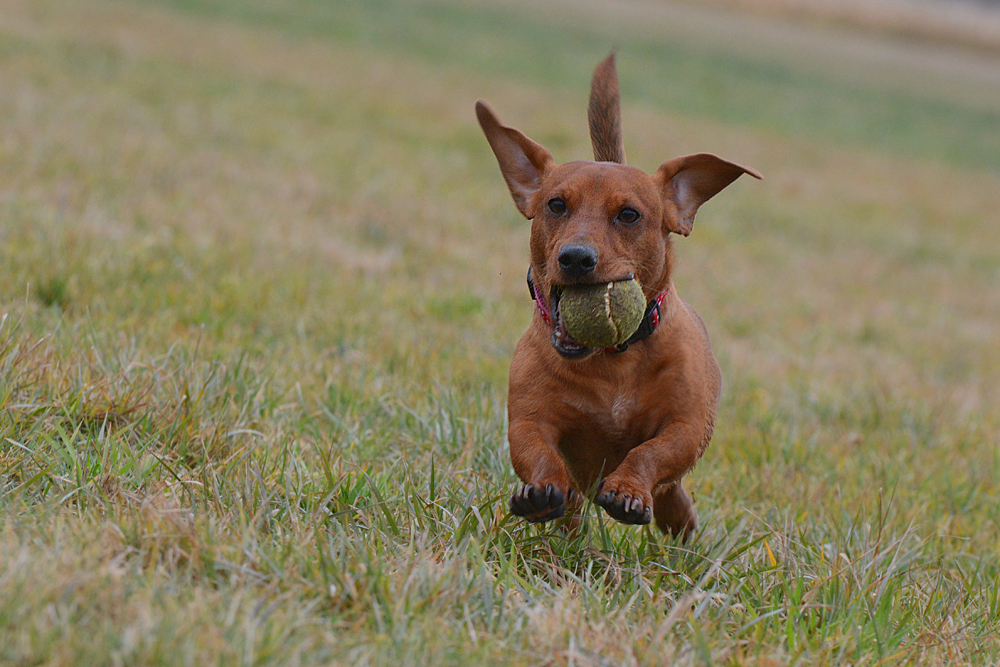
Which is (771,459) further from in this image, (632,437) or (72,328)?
(72,328)

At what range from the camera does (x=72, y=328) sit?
12.1 feet

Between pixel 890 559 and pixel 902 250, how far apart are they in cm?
783

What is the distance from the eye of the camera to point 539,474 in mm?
2521

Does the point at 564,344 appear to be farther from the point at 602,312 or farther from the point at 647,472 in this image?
the point at 647,472

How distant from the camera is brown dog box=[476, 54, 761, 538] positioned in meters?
2.54

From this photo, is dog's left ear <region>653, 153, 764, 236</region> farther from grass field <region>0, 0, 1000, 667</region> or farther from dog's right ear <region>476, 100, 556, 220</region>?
grass field <region>0, 0, 1000, 667</region>

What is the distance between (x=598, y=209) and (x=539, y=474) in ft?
2.30

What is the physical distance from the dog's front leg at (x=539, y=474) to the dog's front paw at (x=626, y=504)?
10cm

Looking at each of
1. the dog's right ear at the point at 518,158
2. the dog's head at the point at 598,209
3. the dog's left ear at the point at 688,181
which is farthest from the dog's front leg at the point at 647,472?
the dog's right ear at the point at 518,158

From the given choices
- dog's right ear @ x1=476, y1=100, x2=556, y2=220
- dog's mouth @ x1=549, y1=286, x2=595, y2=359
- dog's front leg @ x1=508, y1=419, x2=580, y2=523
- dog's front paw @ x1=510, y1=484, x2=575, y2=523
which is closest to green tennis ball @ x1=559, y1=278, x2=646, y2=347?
dog's mouth @ x1=549, y1=286, x2=595, y2=359

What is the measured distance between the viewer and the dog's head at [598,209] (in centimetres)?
259

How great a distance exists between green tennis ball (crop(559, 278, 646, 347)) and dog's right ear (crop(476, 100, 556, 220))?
0.52 meters

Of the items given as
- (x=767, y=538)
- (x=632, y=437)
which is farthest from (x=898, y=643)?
(x=632, y=437)

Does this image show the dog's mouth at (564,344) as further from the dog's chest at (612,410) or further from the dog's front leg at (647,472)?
the dog's front leg at (647,472)
